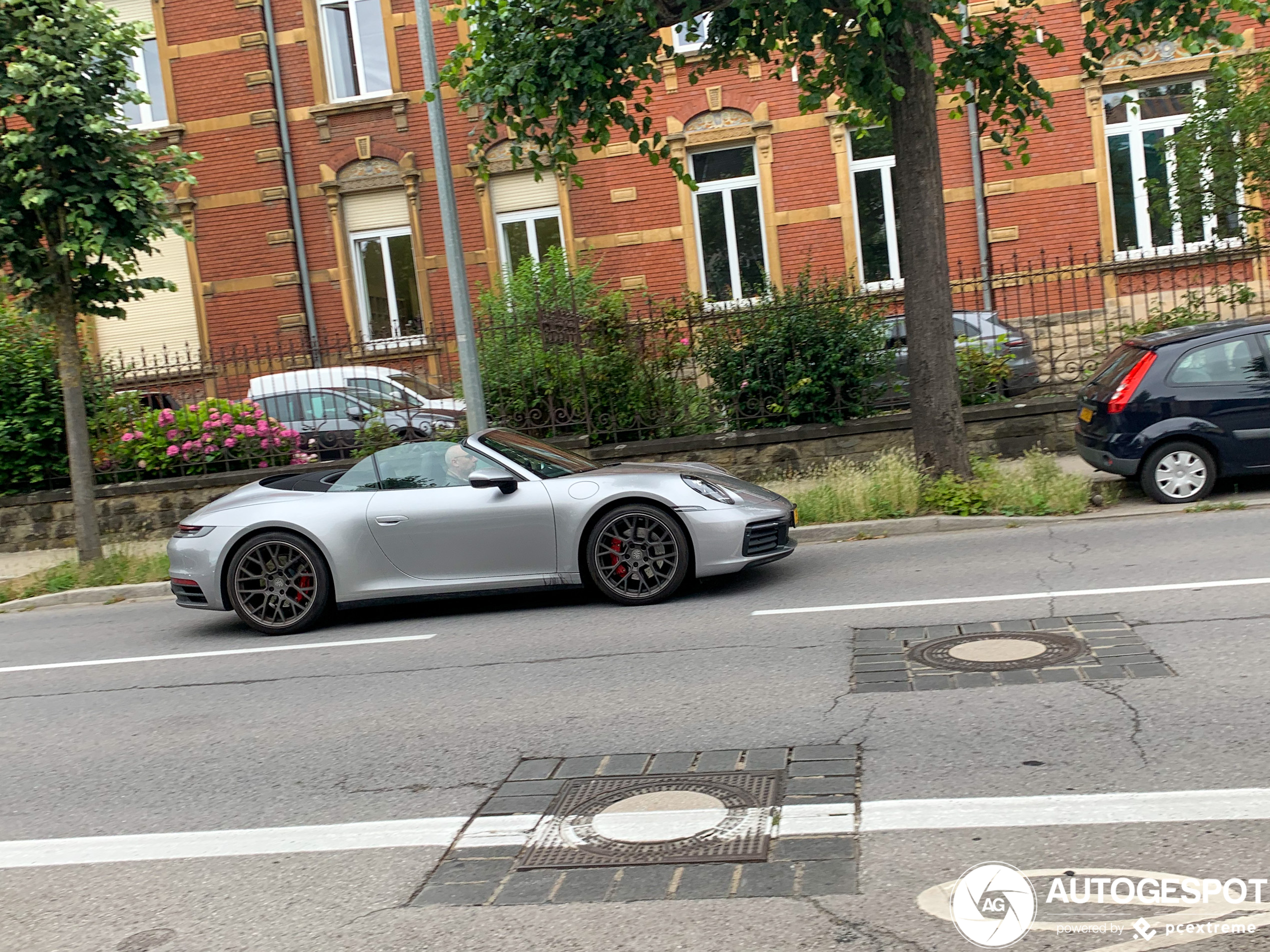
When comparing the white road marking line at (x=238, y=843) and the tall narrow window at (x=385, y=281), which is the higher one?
the tall narrow window at (x=385, y=281)

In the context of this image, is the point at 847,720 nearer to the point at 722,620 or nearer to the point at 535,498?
the point at 722,620

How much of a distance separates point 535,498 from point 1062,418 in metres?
7.55

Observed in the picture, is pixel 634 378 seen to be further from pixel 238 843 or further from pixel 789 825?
pixel 789 825

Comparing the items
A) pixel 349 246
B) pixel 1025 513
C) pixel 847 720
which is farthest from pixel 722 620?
→ pixel 349 246

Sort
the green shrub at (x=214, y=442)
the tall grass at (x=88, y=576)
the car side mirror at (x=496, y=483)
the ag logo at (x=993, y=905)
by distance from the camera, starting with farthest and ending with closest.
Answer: the green shrub at (x=214, y=442)
the tall grass at (x=88, y=576)
the car side mirror at (x=496, y=483)
the ag logo at (x=993, y=905)

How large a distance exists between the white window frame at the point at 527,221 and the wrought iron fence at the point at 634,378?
5.87m

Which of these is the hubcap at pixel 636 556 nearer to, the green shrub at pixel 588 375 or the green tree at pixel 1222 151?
the green shrub at pixel 588 375

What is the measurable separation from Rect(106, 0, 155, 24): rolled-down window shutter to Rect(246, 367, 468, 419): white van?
1022cm

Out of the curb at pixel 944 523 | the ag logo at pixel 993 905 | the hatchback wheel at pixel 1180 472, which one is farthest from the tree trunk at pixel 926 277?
the ag logo at pixel 993 905

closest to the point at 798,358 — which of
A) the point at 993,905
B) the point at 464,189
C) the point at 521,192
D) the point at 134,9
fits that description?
the point at 521,192

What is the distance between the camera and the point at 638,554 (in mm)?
8680

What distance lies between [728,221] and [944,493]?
35.6ft

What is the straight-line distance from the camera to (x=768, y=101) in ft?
66.5

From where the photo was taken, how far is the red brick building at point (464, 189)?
19.5m
